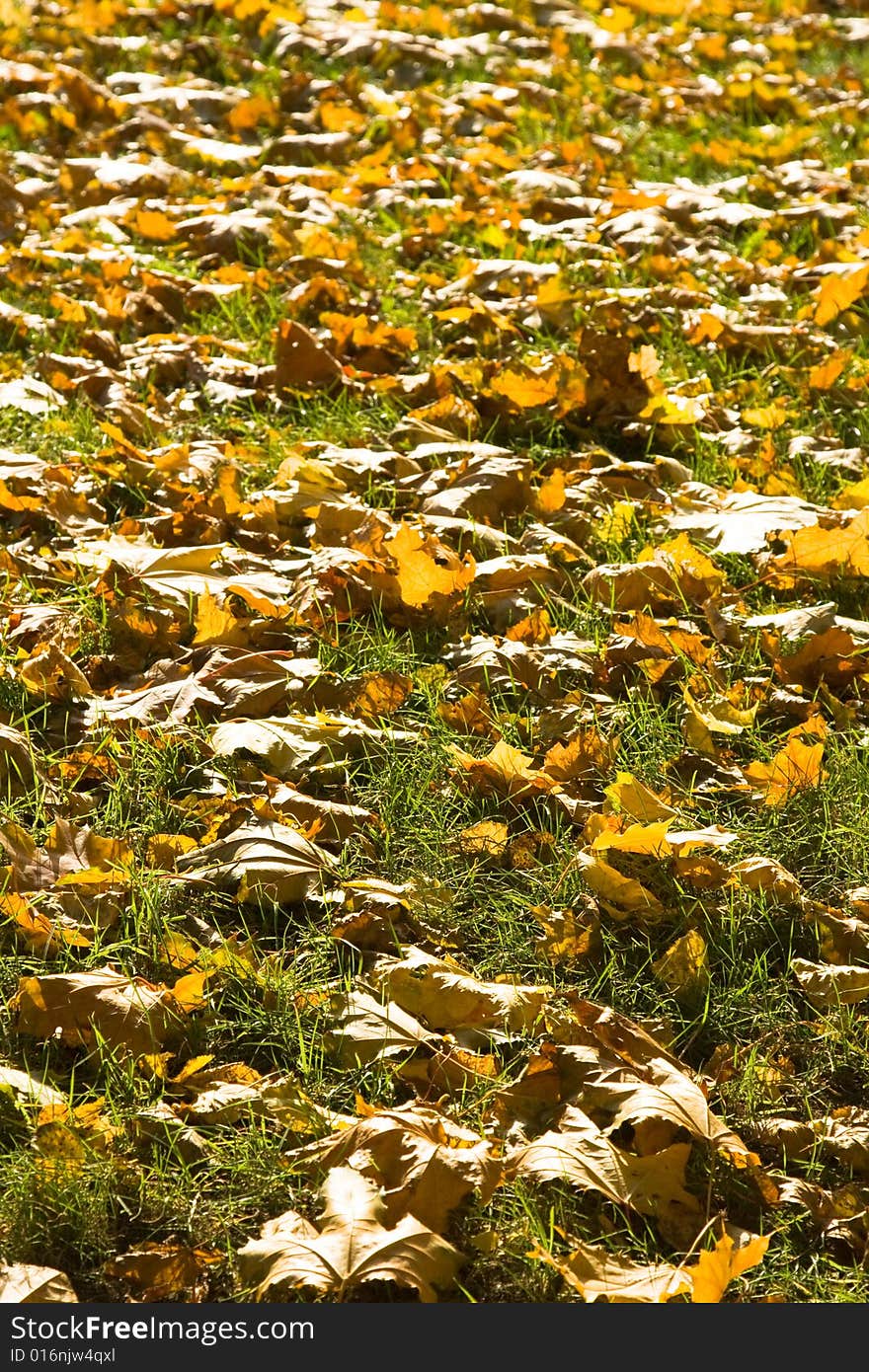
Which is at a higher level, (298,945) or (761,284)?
(761,284)

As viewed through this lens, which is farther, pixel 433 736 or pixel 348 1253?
pixel 433 736

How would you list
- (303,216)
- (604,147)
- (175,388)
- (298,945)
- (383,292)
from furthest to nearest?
1. (604,147)
2. (303,216)
3. (383,292)
4. (175,388)
5. (298,945)

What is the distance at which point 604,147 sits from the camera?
224 inches

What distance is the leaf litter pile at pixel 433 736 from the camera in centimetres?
191

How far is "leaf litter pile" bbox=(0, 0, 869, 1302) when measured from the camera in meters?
1.91

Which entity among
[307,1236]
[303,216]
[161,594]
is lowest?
[307,1236]

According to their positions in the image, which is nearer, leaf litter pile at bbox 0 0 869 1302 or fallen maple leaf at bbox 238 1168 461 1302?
fallen maple leaf at bbox 238 1168 461 1302

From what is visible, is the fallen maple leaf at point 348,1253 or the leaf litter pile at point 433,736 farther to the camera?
the leaf litter pile at point 433,736

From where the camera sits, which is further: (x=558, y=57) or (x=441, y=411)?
(x=558, y=57)

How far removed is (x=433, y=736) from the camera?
2.74 m

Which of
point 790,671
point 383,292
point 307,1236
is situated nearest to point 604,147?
point 383,292

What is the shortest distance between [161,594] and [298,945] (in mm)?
1012

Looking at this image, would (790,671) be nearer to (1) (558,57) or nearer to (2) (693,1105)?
(2) (693,1105)

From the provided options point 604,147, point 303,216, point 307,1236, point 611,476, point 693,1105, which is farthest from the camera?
point 604,147
